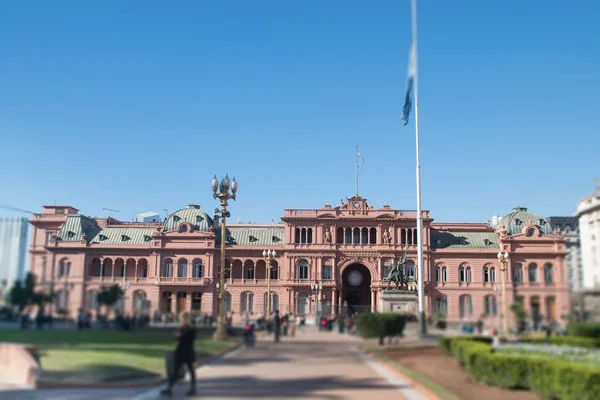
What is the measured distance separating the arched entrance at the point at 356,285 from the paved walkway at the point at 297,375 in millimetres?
56294

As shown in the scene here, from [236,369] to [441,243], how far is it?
205 feet

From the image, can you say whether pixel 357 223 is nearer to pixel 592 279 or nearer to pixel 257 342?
pixel 257 342

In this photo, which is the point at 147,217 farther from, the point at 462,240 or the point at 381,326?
the point at 381,326

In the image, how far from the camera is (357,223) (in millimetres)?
83188

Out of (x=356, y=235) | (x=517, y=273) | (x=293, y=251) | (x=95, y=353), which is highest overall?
(x=356, y=235)

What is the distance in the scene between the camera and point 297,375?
2092cm

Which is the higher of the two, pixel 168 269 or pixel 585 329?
pixel 168 269

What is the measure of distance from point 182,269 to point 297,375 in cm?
6203

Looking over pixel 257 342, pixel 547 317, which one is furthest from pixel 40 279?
pixel 547 317

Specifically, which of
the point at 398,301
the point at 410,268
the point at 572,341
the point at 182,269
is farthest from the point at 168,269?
the point at 572,341

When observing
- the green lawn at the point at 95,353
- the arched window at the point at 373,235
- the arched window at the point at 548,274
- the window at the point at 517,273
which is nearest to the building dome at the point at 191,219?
the arched window at the point at 373,235

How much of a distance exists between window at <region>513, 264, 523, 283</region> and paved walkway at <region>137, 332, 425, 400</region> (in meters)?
6.21

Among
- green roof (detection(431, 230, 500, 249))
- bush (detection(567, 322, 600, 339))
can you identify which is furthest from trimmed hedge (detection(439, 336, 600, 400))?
green roof (detection(431, 230, 500, 249))

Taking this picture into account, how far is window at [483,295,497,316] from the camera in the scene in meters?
22.3
